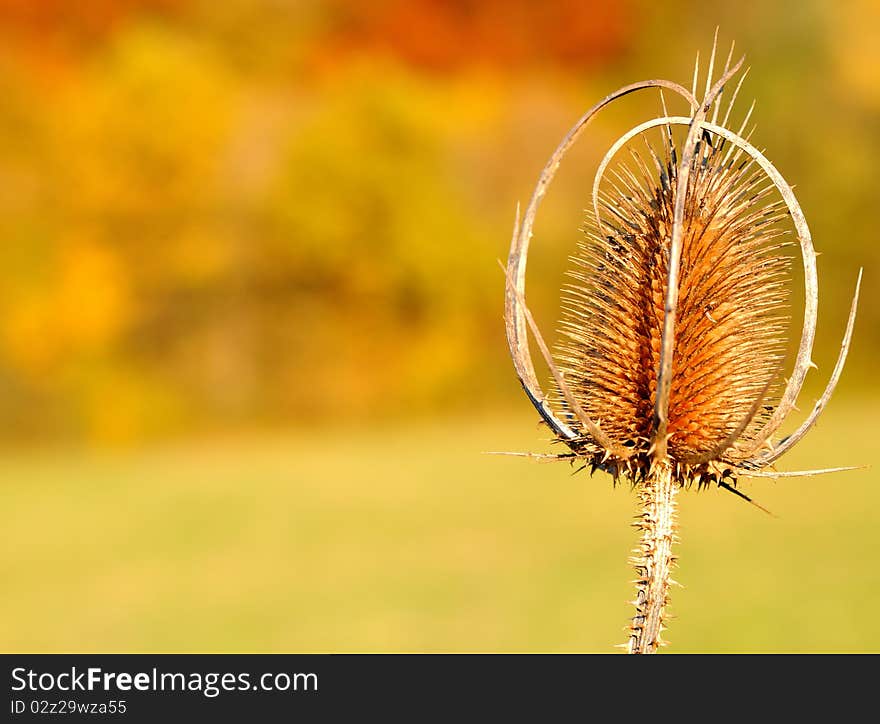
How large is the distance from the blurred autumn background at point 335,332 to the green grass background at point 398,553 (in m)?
0.08

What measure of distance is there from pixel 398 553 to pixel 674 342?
14718mm

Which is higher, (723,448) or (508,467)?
(508,467)

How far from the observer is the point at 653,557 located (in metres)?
1.89

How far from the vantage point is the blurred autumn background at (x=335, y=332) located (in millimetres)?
14297

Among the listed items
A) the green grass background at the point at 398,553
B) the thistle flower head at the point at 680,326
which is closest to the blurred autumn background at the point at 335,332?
the green grass background at the point at 398,553

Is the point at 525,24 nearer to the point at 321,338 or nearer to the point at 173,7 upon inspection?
the point at 173,7

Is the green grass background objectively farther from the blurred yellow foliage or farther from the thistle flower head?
the thistle flower head

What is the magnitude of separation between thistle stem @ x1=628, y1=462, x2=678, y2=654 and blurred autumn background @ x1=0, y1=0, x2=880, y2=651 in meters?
10.2

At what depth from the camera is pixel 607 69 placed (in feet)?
135

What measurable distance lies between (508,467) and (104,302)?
12597 mm

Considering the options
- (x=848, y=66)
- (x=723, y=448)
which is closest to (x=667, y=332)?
(x=723, y=448)

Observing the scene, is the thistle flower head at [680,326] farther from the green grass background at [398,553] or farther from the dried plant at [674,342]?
the green grass background at [398,553]

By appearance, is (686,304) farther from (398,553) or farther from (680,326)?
(398,553)

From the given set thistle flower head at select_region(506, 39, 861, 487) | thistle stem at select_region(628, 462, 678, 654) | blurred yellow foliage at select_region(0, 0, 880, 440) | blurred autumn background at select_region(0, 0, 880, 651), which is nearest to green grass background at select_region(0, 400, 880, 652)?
blurred autumn background at select_region(0, 0, 880, 651)
